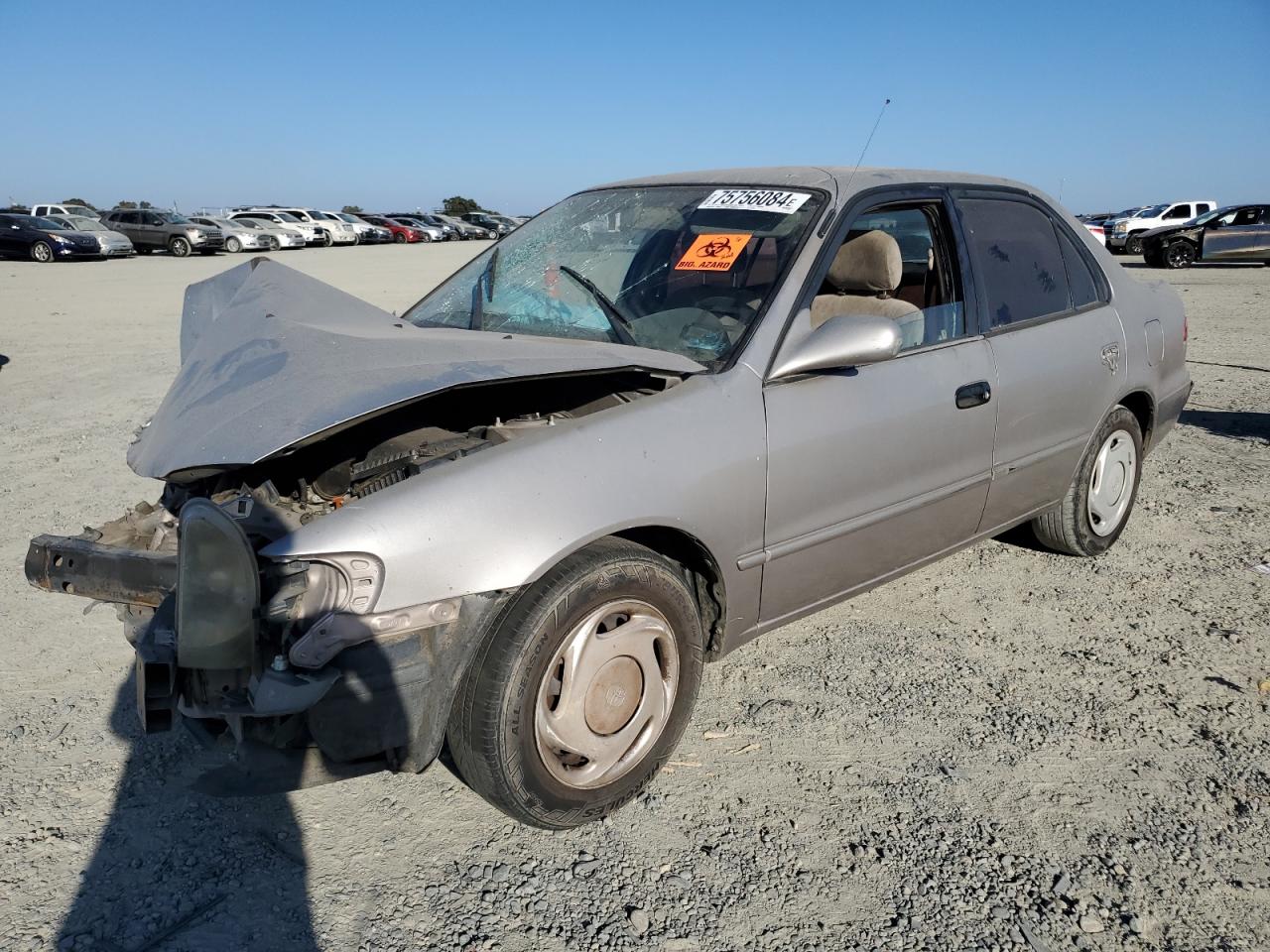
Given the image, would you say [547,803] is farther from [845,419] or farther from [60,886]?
[845,419]

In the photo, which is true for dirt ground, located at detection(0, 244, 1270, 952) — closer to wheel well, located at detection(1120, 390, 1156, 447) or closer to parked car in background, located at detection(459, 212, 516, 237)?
wheel well, located at detection(1120, 390, 1156, 447)

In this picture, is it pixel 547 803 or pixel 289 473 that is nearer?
pixel 547 803

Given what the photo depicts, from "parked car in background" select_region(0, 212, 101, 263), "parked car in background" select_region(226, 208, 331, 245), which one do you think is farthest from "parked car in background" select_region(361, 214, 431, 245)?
"parked car in background" select_region(0, 212, 101, 263)

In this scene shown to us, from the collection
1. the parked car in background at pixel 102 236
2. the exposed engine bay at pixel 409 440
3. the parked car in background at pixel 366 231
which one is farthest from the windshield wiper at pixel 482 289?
the parked car in background at pixel 366 231

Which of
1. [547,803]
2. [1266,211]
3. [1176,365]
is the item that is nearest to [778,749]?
[547,803]

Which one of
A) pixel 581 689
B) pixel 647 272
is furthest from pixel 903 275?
pixel 581 689

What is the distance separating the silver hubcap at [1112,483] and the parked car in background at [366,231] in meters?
41.7

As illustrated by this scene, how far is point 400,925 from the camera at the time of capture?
222 cm

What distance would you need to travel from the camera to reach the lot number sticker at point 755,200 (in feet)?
10.7

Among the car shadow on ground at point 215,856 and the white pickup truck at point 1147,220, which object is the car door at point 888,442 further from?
the white pickup truck at point 1147,220

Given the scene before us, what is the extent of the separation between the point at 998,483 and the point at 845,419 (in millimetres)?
1002

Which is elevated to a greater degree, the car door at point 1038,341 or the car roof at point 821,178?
the car roof at point 821,178

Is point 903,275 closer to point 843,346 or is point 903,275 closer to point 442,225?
point 843,346

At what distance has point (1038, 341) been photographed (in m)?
3.72
